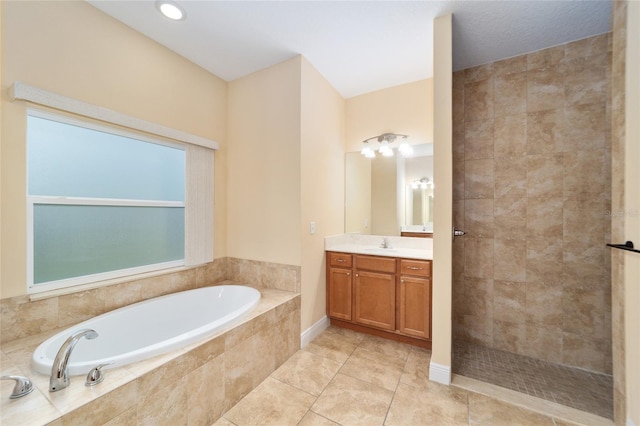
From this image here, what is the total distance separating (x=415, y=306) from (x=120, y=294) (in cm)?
247

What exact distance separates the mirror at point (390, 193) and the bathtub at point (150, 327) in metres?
1.58

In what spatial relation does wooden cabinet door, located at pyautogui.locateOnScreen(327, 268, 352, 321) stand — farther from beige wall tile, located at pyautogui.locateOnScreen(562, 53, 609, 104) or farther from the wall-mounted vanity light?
beige wall tile, located at pyautogui.locateOnScreen(562, 53, 609, 104)

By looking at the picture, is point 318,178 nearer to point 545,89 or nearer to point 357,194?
point 357,194

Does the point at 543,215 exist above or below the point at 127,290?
above

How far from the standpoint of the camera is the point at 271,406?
1567 mm

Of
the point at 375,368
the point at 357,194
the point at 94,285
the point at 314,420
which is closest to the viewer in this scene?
the point at 314,420

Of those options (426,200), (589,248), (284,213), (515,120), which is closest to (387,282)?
(426,200)

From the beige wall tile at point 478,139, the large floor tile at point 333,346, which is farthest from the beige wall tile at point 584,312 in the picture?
the large floor tile at point 333,346

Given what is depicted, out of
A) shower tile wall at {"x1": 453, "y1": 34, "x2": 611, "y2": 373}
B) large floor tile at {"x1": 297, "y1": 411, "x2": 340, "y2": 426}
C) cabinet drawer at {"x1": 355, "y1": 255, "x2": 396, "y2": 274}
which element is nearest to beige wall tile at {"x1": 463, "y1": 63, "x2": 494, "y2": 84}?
shower tile wall at {"x1": 453, "y1": 34, "x2": 611, "y2": 373}

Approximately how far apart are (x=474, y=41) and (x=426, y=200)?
147cm

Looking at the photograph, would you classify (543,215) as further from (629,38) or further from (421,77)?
(421,77)

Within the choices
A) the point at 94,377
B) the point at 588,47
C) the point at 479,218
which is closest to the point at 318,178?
the point at 479,218

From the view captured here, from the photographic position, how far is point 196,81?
Answer: 7.95 ft

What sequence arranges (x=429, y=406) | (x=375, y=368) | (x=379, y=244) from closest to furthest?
(x=429, y=406)
(x=375, y=368)
(x=379, y=244)
